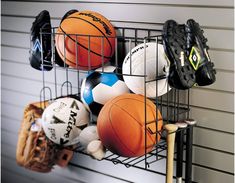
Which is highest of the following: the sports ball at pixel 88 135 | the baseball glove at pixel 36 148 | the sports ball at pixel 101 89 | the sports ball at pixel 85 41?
the sports ball at pixel 85 41

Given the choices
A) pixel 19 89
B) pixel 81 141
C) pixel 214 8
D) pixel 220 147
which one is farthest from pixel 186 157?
pixel 19 89

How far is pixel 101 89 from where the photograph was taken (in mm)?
2174

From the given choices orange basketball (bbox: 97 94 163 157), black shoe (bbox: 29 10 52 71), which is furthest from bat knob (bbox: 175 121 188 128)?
black shoe (bbox: 29 10 52 71)

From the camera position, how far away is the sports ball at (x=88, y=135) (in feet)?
7.13

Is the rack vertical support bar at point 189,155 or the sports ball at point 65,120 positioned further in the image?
the sports ball at point 65,120

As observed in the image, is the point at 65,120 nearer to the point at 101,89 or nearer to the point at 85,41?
the point at 101,89

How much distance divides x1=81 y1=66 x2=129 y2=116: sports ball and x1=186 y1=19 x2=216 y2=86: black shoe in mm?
436

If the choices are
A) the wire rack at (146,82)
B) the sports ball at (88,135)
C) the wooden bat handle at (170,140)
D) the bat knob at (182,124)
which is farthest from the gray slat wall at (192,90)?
the sports ball at (88,135)

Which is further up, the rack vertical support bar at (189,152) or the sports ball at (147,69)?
the sports ball at (147,69)

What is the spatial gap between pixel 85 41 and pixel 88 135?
0.45 m

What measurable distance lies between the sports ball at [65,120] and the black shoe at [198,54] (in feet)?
2.19

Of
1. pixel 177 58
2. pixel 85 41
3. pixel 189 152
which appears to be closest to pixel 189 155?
pixel 189 152

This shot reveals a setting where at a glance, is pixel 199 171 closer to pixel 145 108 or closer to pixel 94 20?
pixel 145 108

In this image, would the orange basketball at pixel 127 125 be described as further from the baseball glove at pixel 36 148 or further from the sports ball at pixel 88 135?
the baseball glove at pixel 36 148
